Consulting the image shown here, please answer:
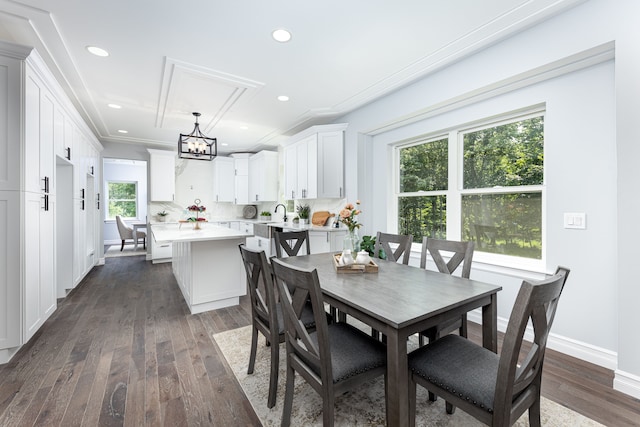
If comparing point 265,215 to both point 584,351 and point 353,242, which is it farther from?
point 584,351

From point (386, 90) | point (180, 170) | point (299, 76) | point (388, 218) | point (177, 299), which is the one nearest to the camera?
point (299, 76)

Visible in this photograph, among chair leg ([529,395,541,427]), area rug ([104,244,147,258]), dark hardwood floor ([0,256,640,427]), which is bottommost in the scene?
dark hardwood floor ([0,256,640,427])

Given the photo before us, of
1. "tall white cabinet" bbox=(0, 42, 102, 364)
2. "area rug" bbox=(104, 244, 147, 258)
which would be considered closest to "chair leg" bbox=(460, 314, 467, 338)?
"tall white cabinet" bbox=(0, 42, 102, 364)

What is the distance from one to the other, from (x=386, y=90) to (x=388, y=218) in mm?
1752

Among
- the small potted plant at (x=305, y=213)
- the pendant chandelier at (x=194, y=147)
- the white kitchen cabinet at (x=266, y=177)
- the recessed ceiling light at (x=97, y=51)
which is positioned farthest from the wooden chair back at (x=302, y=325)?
the white kitchen cabinet at (x=266, y=177)

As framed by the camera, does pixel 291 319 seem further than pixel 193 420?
No

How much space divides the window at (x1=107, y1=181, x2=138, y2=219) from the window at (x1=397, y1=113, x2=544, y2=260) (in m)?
9.43

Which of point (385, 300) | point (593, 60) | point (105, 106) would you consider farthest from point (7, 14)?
point (593, 60)

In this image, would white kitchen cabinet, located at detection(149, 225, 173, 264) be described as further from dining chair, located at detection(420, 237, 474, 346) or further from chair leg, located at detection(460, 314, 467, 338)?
chair leg, located at detection(460, 314, 467, 338)

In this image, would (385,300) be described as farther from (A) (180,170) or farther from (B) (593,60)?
(A) (180,170)

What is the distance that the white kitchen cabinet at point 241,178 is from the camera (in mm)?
7223

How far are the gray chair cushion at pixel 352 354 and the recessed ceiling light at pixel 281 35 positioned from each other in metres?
2.47

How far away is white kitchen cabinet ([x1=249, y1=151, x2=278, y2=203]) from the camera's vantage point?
6.54 m

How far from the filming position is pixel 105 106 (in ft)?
13.6
